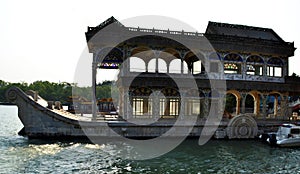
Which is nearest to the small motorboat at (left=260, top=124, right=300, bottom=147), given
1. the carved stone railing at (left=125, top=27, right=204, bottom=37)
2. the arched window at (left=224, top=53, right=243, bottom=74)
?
Answer: the arched window at (left=224, top=53, right=243, bottom=74)

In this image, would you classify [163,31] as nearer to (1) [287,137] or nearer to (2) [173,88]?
(2) [173,88]

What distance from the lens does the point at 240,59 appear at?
25797 millimetres

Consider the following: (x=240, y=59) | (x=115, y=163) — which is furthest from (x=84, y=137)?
(x=240, y=59)

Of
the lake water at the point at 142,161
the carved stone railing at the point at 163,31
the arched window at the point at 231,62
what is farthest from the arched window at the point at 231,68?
the lake water at the point at 142,161

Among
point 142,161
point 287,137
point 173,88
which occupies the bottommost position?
point 142,161

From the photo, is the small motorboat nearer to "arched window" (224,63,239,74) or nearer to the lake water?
the lake water

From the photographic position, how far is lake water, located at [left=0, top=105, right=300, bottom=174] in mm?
13242

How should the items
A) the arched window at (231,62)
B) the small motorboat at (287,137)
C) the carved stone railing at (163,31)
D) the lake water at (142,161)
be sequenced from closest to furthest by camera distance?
the lake water at (142,161), the small motorboat at (287,137), the carved stone railing at (163,31), the arched window at (231,62)

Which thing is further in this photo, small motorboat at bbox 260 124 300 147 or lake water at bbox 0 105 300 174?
small motorboat at bbox 260 124 300 147

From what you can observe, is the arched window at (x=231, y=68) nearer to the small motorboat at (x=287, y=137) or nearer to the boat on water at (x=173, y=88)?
the boat on water at (x=173, y=88)

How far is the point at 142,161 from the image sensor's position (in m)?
14.7

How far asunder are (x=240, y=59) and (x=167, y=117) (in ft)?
31.1

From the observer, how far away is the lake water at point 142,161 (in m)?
13.2

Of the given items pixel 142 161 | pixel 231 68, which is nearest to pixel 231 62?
pixel 231 68
